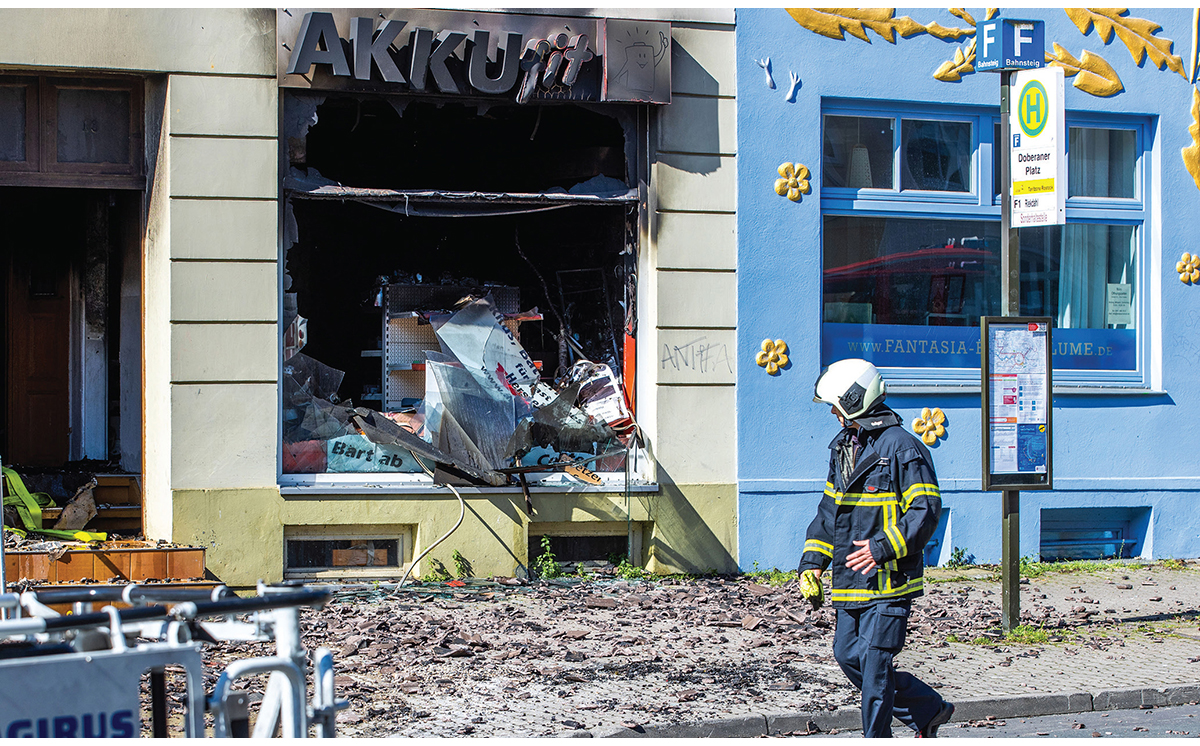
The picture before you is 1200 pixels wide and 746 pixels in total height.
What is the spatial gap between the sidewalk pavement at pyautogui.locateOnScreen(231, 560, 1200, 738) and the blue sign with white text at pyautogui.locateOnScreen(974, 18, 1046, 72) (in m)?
3.83

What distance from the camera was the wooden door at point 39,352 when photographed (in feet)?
38.6

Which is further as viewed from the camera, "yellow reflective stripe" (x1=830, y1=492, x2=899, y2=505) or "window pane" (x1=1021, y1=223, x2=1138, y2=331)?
"window pane" (x1=1021, y1=223, x2=1138, y2=331)

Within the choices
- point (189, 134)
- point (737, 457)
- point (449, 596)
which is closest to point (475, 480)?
point (449, 596)

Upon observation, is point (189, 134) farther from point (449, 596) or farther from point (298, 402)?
point (449, 596)

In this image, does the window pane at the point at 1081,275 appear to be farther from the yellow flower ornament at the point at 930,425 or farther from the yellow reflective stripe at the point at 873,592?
the yellow reflective stripe at the point at 873,592

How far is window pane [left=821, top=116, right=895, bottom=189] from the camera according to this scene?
10242 mm

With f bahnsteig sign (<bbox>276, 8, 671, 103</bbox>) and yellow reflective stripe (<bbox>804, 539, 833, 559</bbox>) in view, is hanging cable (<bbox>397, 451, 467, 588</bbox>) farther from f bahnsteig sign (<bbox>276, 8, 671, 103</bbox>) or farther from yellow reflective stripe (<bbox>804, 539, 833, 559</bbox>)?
yellow reflective stripe (<bbox>804, 539, 833, 559</bbox>)

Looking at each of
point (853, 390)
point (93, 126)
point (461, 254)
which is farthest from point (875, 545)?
point (93, 126)

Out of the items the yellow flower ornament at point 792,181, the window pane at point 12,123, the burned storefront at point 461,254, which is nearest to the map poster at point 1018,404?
the yellow flower ornament at point 792,181

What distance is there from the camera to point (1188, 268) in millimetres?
10891

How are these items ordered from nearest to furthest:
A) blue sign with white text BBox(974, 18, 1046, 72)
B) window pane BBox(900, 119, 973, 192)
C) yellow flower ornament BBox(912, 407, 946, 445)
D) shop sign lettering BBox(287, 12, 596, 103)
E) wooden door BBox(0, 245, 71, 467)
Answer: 1. blue sign with white text BBox(974, 18, 1046, 72)
2. shop sign lettering BBox(287, 12, 596, 103)
3. yellow flower ornament BBox(912, 407, 946, 445)
4. window pane BBox(900, 119, 973, 192)
5. wooden door BBox(0, 245, 71, 467)

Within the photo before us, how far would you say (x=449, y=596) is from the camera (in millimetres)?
Result: 8812

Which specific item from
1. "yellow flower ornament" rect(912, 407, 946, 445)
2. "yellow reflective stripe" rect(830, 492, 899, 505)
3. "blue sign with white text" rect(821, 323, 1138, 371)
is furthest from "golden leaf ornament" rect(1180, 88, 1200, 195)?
"yellow reflective stripe" rect(830, 492, 899, 505)

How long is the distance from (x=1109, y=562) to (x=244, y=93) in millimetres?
8453
